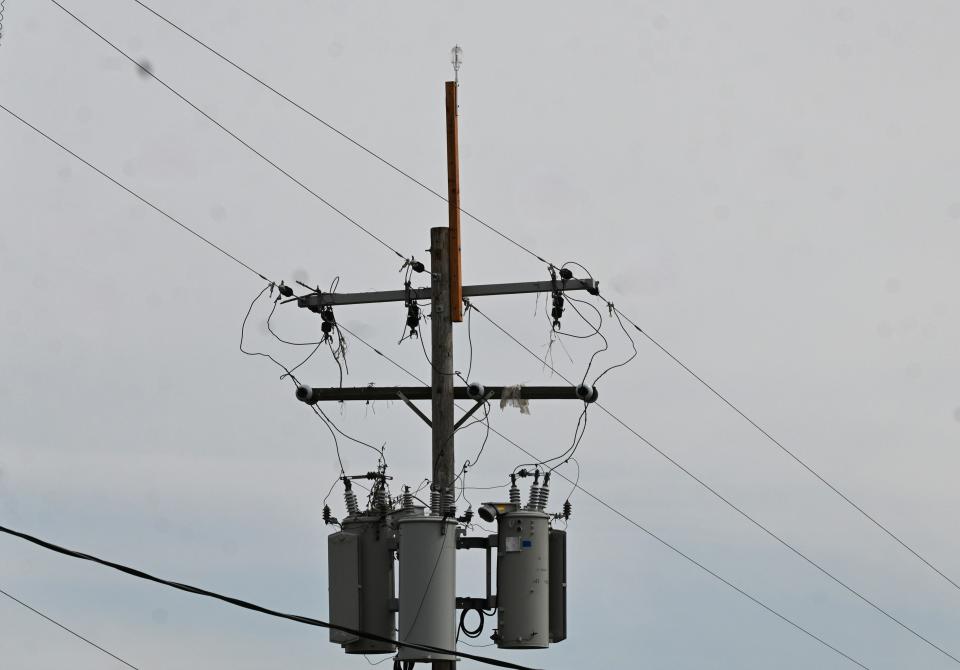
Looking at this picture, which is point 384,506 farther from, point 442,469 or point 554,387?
point 554,387

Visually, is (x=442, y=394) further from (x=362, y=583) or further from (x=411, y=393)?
(x=362, y=583)

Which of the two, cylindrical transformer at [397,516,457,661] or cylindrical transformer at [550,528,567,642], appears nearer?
cylindrical transformer at [397,516,457,661]

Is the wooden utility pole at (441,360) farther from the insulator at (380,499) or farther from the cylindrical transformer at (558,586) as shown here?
the cylindrical transformer at (558,586)

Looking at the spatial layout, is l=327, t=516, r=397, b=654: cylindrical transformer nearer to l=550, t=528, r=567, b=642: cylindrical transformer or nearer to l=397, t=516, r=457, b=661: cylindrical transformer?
l=397, t=516, r=457, b=661: cylindrical transformer

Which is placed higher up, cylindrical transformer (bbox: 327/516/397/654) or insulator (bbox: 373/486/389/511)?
insulator (bbox: 373/486/389/511)

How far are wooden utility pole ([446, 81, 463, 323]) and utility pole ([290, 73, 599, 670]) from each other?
0.01 m

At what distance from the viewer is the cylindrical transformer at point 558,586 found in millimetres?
15594

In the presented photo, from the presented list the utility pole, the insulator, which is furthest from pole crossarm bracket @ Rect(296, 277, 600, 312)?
the insulator

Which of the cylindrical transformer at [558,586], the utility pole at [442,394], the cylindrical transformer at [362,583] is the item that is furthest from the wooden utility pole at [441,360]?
the cylindrical transformer at [558,586]

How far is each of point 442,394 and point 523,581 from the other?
6.53ft

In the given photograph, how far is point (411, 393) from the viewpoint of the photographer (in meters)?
15.8

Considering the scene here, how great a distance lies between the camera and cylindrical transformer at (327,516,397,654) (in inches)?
603

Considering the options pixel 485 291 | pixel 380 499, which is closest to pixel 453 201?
pixel 485 291

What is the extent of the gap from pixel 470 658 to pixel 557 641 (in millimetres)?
1224
